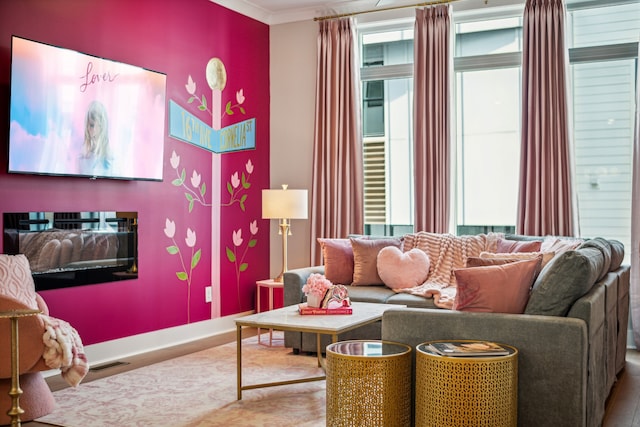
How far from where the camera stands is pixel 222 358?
4.82 m

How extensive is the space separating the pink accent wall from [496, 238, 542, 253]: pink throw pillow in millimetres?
2450

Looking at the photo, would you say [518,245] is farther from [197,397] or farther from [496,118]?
[197,397]

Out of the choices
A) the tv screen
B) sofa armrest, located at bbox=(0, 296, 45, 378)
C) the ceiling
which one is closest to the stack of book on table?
sofa armrest, located at bbox=(0, 296, 45, 378)

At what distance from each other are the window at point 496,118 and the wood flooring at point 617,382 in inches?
51.7

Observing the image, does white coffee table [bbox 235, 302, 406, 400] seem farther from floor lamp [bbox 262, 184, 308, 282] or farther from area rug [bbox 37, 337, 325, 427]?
floor lamp [bbox 262, 184, 308, 282]

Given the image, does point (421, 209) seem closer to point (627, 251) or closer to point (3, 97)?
point (627, 251)

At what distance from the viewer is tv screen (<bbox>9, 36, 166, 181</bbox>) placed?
13.2ft

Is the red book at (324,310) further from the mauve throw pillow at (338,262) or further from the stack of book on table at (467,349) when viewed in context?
the mauve throw pillow at (338,262)

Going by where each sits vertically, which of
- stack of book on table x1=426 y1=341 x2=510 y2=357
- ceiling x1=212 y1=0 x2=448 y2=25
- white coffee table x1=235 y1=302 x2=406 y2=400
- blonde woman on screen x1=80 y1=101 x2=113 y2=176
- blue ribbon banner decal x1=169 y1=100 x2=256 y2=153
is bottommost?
white coffee table x1=235 y1=302 x2=406 y2=400

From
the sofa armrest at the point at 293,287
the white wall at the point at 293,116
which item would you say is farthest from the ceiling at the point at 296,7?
the sofa armrest at the point at 293,287

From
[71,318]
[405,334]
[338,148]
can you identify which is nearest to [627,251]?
[338,148]

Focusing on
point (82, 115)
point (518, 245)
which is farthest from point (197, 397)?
point (518, 245)

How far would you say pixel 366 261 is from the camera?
524 centimetres

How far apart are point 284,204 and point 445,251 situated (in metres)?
1.41
